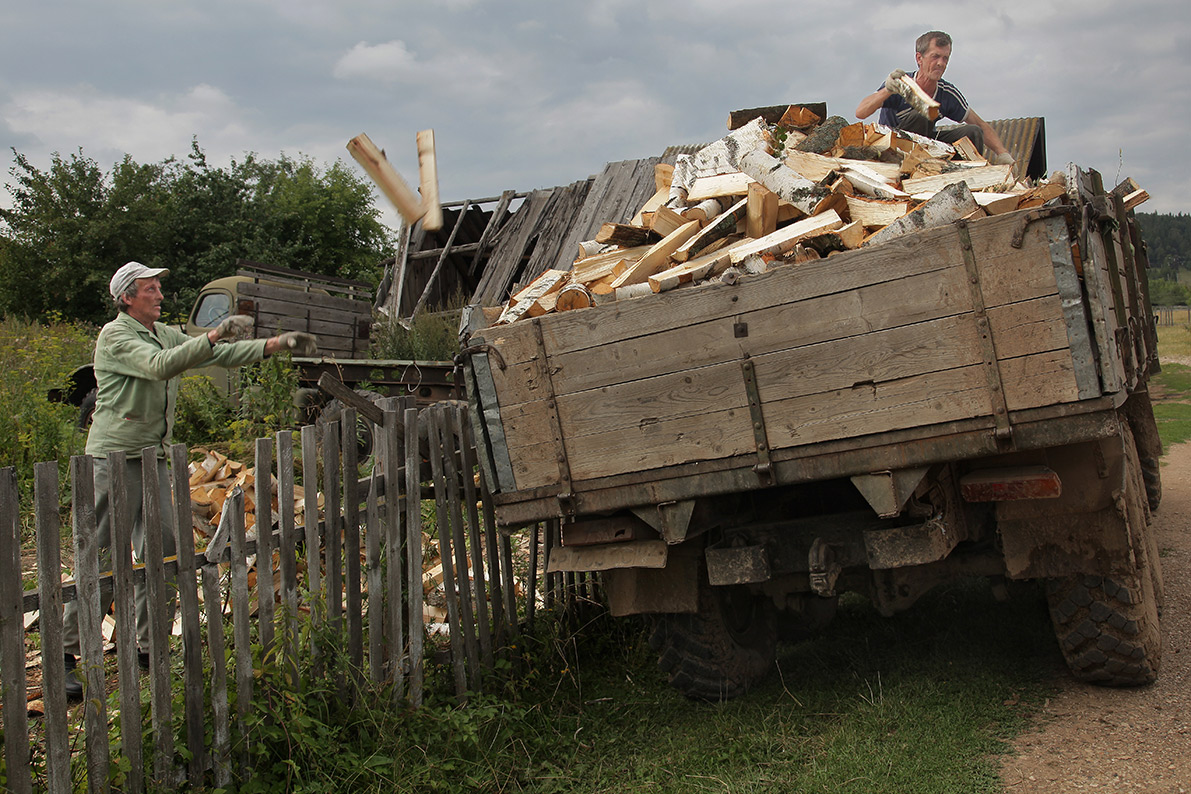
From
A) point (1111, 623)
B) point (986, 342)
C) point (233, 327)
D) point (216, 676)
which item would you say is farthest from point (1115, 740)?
point (233, 327)

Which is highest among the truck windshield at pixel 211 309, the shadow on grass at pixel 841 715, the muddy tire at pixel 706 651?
the truck windshield at pixel 211 309

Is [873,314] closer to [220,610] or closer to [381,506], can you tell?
[381,506]

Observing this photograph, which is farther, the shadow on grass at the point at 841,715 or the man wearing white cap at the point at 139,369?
the man wearing white cap at the point at 139,369

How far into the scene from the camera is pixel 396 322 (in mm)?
11352

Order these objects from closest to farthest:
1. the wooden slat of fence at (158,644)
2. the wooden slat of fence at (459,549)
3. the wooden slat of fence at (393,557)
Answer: the wooden slat of fence at (158,644) → the wooden slat of fence at (393,557) → the wooden slat of fence at (459,549)

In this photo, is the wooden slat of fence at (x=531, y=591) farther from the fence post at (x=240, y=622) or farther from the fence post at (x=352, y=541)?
the fence post at (x=240, y=622)

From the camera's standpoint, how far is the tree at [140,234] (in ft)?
84.8

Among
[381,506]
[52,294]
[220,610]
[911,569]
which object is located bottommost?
[911,569]

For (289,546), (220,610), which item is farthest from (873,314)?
(220,610)

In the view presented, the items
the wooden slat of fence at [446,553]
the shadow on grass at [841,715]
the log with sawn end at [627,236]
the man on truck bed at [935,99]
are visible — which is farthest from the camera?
the man on truck bed at [935,99]

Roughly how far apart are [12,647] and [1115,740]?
12.0 feet

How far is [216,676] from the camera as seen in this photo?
300 centimetres

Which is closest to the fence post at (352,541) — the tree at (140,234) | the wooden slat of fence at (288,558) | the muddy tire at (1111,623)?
the wooden slat of fence at (288,558)

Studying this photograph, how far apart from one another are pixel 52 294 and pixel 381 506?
88.1 ft
